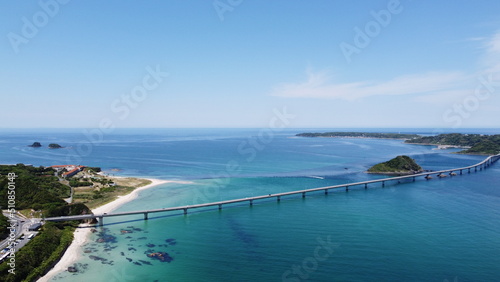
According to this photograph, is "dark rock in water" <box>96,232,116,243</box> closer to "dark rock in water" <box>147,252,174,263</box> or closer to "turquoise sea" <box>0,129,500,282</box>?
"turquoise sea" <box>0,129,500,282</box>

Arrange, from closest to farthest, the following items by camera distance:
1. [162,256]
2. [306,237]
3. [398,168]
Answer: [162,256], [306,237], [398,168]

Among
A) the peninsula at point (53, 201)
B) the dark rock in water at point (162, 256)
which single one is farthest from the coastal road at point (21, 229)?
the dark rock in water at point (162, 256)

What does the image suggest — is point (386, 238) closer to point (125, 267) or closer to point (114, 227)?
point (125, 267)

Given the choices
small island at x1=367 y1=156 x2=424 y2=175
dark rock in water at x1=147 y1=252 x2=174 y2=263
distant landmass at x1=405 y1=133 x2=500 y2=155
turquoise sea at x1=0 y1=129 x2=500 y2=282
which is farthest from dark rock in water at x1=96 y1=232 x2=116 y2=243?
distant landmass at x1=405 y1=133 x2=500 y2=155

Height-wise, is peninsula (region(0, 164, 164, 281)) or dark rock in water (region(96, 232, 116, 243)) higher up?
peninsula (region(0, 164, 164, 281))

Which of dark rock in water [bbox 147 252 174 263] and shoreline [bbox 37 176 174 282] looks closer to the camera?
shoreline [bbox 37 176 174 282]

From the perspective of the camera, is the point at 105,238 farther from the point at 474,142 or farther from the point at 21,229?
the point at 474,142

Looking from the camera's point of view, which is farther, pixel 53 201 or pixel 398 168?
pixel 398 168

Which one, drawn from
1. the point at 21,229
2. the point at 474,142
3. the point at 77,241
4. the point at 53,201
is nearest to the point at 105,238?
the point at 77,241

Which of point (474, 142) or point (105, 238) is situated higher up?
point (474, 142)
